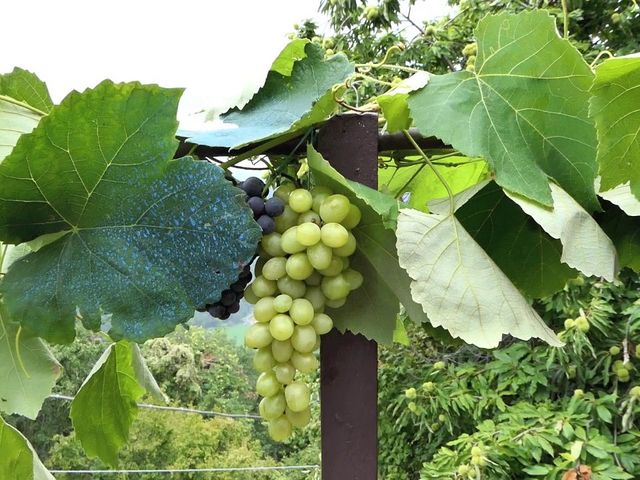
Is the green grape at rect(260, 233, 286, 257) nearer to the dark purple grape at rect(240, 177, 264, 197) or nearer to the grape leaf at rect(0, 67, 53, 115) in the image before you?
the dark purple grape at rect(240, 177, 264, 197)

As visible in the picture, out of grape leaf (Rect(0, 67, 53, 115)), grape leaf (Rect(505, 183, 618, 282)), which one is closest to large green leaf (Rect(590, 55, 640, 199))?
grape leaf (Rect(505, 183, 618, 282))

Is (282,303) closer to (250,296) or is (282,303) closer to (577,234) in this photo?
(250,296)

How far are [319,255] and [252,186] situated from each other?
0.06 m

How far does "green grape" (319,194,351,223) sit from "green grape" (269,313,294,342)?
0.18 feet

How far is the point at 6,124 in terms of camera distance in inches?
11.7

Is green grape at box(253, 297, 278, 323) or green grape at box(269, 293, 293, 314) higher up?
green grape at box(269, 293, 293, 314)

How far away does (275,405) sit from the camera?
0.33m

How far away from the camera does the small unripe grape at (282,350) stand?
32 centimetres

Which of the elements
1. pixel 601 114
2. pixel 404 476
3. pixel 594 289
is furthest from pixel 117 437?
pixel 404 476

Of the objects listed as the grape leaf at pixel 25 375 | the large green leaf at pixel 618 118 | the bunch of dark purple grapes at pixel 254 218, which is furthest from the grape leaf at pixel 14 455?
the large green leaf at pixel 618 118

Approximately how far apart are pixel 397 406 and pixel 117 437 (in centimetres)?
136

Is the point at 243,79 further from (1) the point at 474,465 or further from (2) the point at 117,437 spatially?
(1) the point at 474,465

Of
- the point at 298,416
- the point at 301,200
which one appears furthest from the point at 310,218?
the point at 298,416

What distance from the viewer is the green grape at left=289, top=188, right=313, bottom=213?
1.03ft
